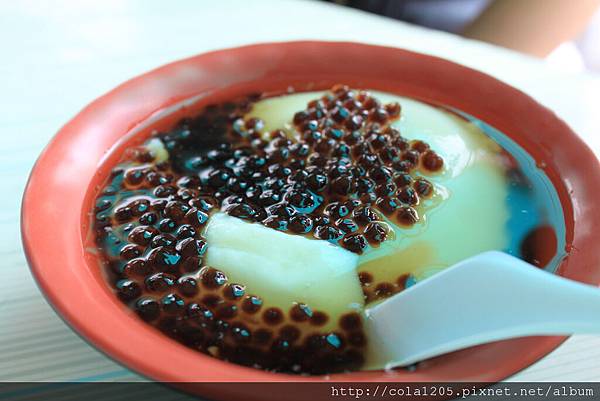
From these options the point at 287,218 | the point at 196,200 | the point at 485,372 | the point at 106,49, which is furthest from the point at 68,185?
the point at 106,49

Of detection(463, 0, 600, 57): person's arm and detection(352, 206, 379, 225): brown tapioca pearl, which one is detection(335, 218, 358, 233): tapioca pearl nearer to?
detection(352, 206, 379, 225): brown tapioca pearl

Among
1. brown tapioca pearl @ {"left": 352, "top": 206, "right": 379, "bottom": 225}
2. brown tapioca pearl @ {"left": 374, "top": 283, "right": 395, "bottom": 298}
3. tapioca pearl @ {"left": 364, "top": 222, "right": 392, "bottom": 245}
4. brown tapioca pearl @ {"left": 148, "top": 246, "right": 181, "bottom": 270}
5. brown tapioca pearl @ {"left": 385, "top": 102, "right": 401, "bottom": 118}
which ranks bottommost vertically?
brown tapioca pearl @ {"left": 148, "top": 246, "right": 181, "bottom": 270}

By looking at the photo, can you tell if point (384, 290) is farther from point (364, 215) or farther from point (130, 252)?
point (130, 252)

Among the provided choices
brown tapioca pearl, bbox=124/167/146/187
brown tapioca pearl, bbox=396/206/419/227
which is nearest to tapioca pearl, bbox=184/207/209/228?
brown tapioca pearl, bbox=124/167/146/187

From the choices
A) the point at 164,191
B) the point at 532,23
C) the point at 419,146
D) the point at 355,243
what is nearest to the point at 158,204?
the point at 164,191

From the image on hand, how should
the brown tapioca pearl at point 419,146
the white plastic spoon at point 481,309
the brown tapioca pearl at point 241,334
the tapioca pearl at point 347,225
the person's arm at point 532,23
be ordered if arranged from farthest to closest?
the person's arm at point 532,23 < the brown tapioca pearl at point 419,146 < the tapioca pearl at point 347,225 < the brown tapioca pearl at point 241,334 < the white plastic spoon at point 481,309

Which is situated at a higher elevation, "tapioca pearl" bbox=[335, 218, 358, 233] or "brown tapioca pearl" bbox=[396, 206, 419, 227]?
"brown tapioca pearl" bbox=[396, 206, 419, 227]

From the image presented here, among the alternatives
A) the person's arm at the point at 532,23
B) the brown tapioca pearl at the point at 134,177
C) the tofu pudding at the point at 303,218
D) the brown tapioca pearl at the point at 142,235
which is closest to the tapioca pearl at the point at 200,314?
the tofu pudding at the point at 303,218

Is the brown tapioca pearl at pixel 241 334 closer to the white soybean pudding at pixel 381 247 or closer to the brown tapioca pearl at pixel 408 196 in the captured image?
the white soybean pudding at pixel 381 247
